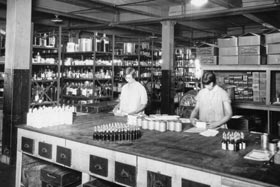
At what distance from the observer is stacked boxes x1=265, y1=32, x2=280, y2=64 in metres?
5.76

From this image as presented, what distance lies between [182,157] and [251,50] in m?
4.38

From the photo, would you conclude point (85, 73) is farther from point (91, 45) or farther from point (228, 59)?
point (228, 59)

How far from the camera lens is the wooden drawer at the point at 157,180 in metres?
2.31

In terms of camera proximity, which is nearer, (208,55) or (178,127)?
(178,127)

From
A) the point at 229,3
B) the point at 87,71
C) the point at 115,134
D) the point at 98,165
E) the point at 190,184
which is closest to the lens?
the point at 190,184

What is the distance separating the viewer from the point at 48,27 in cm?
1059

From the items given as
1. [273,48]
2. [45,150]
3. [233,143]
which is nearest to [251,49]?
[273,48]

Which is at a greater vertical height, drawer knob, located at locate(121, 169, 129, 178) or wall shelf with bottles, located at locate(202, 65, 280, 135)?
wall shelf with bottles, located at locate(202, 65, 280, 135)

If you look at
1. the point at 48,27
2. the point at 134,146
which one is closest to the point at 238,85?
the point at 134,146

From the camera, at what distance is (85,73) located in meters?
8.68

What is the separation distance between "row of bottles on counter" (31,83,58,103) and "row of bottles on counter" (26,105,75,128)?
371 centimetres

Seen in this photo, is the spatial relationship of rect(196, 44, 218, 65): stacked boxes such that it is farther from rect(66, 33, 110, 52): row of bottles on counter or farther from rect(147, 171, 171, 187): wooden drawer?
rect(147, 171, 171, 187): wooden drawer

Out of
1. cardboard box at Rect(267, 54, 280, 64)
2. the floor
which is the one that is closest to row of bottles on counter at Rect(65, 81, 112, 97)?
the floor

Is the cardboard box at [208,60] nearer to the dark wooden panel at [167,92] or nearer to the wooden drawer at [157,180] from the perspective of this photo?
the dark wooden panel at [167,92]
